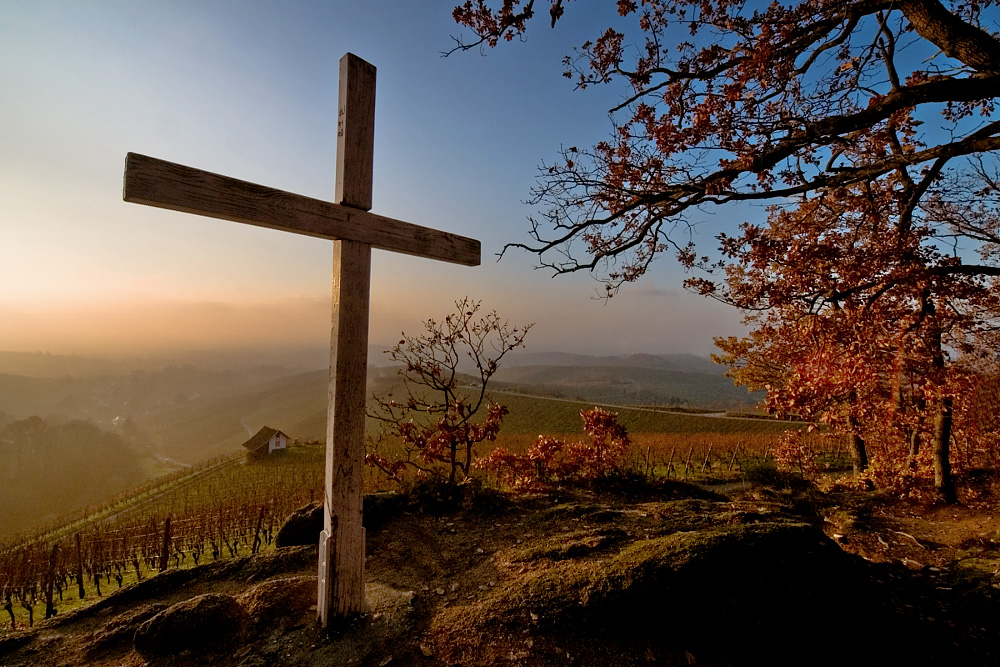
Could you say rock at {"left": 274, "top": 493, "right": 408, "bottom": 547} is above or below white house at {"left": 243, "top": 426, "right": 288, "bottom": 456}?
above

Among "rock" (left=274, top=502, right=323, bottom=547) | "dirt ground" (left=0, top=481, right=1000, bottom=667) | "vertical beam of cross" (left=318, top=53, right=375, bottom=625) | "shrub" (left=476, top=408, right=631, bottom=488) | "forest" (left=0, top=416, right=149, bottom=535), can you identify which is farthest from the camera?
"forest" (left=0, top=416, right=149, bottom=535)

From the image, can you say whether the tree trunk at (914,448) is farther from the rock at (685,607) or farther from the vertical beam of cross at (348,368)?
the vertical beam of cross at (348,368)

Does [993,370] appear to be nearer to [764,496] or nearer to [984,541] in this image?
[984,541]

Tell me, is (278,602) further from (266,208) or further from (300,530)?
(266,208)

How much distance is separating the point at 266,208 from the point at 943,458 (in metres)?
11.7

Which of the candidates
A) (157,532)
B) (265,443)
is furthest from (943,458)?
(265,443)

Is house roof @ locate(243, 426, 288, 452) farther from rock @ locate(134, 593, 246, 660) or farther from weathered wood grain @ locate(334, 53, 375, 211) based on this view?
weathered wood grain @ locate(334, 53, 375, 211)

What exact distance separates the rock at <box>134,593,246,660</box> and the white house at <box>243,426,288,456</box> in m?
35.6

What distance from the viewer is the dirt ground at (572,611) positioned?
128 inches

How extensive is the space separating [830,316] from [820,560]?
190 inches

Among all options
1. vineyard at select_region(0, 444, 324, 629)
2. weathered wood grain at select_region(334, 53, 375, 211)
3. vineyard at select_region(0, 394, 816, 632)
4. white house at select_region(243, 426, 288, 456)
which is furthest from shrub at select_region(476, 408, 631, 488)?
white house at select_region(243, 426, 288, 456)

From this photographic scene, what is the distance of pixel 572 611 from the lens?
3.43 metres

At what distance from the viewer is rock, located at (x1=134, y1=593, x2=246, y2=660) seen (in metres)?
3.34

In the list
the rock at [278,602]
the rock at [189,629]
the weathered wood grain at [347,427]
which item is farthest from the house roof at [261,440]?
the weathered wood grain at [347,427]
